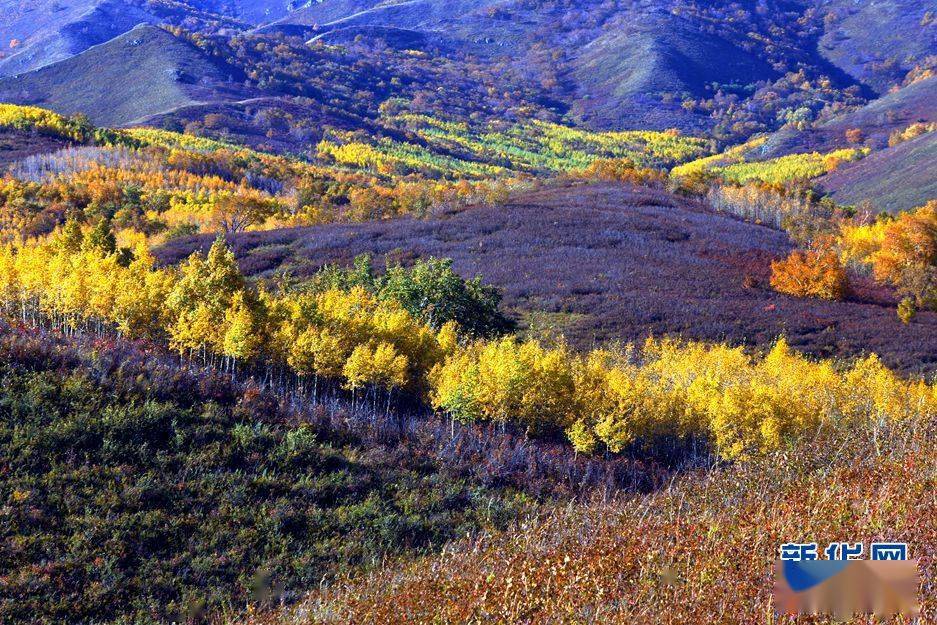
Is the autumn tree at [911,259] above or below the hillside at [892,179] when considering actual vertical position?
above

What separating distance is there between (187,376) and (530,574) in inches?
878

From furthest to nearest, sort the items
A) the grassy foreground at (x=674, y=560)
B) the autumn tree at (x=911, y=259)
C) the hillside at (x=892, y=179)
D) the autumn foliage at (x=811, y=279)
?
the hillside at (x=892, y=179) → the autumn tree at (x=911, y=259) → the autumn foliage at (x=811, y=279) → the grassy foreground at (x=674, y=560)

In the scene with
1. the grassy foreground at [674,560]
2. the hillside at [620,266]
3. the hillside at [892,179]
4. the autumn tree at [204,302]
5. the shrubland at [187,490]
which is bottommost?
the hillside at [892,179]

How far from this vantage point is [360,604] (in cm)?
941

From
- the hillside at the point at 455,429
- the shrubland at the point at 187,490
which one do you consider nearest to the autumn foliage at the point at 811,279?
Result: the hillside at the point at 455,429

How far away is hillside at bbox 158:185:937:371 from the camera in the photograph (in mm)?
57719

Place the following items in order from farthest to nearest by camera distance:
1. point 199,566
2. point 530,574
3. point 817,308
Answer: point 817,308 < point 199,566 < point 530,574

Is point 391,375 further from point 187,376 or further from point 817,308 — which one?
point 817,308

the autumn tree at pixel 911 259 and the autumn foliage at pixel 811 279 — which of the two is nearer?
the autumn foliage at pixel 811 279

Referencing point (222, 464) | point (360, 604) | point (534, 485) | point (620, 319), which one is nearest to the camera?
point (360, 604)

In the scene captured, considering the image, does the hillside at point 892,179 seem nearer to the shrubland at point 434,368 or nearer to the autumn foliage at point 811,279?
the autumn foliage at point 811,279

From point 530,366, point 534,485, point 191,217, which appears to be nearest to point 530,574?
point 534,485

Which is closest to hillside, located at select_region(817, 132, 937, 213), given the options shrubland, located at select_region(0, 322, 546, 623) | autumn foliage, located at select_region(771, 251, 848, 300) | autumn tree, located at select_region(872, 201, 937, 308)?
autumn tree, located at select_region(872, 201, 937, 308)

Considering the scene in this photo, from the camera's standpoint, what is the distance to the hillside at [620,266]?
57719 mm
